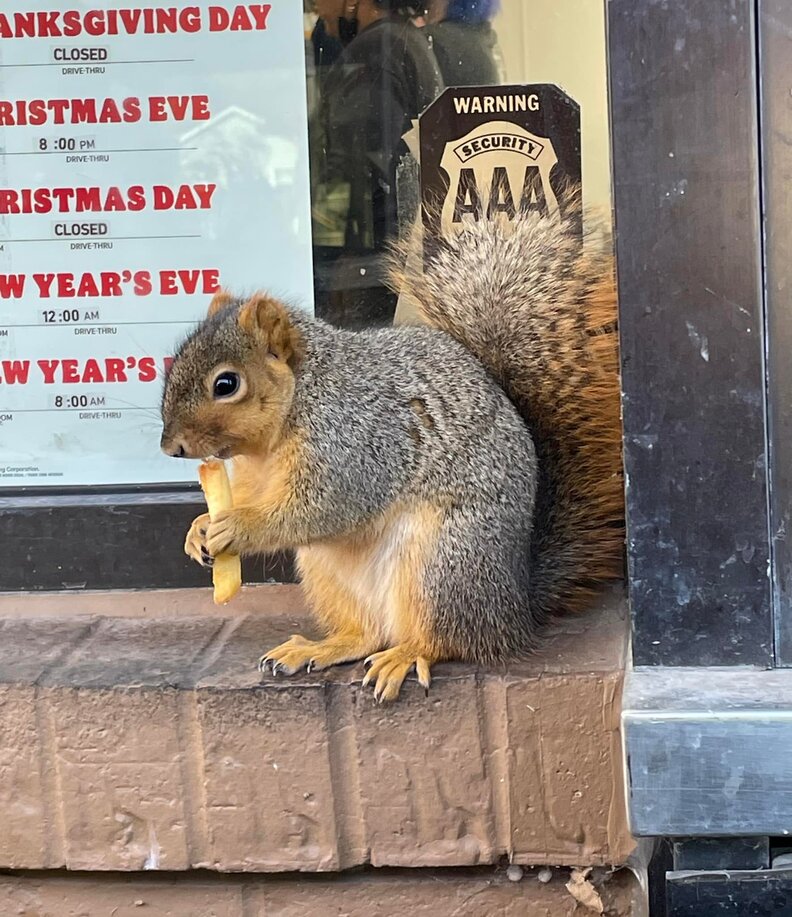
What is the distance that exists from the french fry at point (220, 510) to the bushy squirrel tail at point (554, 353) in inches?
14.4

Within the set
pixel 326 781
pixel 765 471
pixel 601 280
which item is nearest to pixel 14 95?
pixel 601 280

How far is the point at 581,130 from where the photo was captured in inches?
67.2

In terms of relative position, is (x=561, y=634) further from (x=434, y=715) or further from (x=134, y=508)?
(x=134, y=508)

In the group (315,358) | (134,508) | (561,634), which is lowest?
(561,634)

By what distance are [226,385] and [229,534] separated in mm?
183

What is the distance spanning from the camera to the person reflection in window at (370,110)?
1714 mm

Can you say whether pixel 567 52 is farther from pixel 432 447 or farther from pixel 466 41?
pixel 432 447

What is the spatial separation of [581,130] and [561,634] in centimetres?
72

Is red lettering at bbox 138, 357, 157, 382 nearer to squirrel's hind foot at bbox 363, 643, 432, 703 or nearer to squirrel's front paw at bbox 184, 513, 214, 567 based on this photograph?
squirrel's front paw at bbox 184, 513, 214, 567

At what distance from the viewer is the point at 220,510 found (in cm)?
147

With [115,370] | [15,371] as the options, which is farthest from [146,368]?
[15,371]

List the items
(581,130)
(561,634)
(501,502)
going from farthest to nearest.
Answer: (581,130) → (561,634) → (501,502)

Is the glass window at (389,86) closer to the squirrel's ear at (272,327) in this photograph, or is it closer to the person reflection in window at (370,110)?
the person reflection in window at (370,110)

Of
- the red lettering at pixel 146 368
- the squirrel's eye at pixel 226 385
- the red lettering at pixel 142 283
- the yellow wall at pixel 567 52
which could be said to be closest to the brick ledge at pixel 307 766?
the squirrel's eye at pixel 226 385
